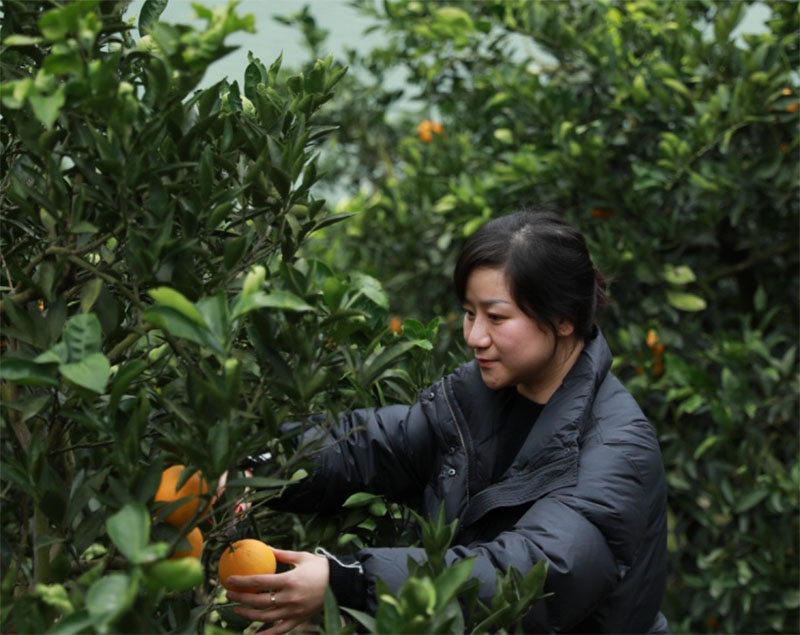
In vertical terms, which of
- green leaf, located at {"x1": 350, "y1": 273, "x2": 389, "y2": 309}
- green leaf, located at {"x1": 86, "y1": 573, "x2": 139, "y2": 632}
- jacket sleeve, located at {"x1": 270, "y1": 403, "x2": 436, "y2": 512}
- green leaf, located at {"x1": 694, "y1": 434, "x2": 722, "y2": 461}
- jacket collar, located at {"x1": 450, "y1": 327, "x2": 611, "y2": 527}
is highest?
green leaf, located at {"x1": 86, "y1": 573, "x2": 139, "y2": 632}

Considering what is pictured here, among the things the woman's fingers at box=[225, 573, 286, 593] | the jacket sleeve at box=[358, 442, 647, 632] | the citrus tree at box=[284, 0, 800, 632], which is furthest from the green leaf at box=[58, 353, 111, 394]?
the citrus tree at box=[284, 0, 800, 632]

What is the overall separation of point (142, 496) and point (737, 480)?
258 cm

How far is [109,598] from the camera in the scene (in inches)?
44.9

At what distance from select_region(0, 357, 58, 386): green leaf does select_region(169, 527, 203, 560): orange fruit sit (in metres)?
0.26

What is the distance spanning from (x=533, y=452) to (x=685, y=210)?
2.04 m

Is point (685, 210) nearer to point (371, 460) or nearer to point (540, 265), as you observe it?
point (540, 265)

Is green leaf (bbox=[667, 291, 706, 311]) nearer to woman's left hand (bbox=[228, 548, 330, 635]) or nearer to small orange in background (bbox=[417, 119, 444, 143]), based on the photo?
small orange in background (bbox=[417, 119, 444, 143])

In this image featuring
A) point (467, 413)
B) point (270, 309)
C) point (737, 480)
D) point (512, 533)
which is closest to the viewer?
point (270, 309)

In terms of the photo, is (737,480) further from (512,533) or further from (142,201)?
(142,201)

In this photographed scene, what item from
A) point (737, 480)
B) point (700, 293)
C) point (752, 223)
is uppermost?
point (752, 223)

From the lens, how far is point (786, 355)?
3367 mm

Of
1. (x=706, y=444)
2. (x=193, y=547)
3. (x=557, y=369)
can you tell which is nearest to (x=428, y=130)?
(x=706, y=444)

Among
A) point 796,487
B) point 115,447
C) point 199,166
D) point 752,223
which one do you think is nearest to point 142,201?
point 199,166

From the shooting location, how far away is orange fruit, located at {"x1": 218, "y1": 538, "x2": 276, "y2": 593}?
157cm
